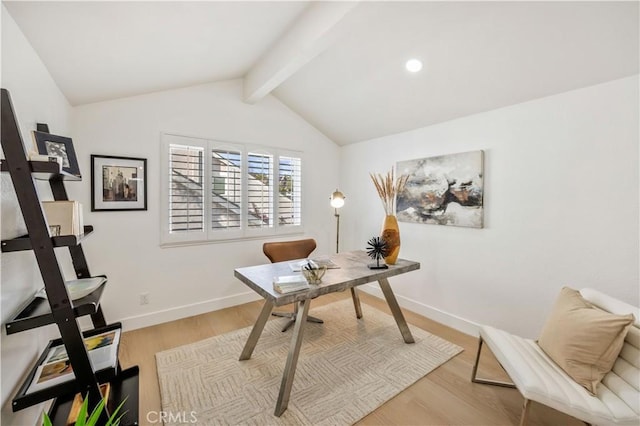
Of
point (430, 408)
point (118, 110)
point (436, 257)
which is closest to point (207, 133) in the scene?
point (118, 110)

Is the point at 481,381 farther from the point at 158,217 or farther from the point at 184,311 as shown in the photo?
the point at 158,217

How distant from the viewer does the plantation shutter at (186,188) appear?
3.00 meters

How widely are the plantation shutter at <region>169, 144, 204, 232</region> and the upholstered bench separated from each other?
3.09 meters

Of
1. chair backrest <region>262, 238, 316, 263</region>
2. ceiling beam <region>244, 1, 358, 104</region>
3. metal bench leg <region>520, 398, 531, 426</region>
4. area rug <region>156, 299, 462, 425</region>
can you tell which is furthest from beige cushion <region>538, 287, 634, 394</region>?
chair backrest <region>262, 238, 316, 263</region>

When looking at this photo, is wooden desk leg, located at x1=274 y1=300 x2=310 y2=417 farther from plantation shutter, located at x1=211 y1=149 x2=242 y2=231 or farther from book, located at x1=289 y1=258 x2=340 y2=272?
plantation shutter, located at x1=211 y1=149 x2=242 y2=231

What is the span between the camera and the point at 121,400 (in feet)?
4.78

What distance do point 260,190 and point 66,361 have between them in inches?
98.8

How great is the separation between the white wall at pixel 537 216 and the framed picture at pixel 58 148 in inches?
124

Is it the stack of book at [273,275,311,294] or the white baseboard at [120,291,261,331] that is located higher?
the stack of book at [273,275,311,294]

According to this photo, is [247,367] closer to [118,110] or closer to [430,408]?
[430,408]

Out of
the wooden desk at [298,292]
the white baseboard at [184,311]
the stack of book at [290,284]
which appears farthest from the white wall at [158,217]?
the stack of book at [290,284]

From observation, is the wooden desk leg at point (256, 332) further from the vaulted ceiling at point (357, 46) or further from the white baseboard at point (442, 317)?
the vaulted ceiling at point (357, 46)

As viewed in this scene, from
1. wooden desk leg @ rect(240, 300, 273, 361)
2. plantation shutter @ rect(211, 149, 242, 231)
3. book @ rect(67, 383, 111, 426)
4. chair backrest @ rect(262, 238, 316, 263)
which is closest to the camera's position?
book @ rect(67, 383, 111, 426)

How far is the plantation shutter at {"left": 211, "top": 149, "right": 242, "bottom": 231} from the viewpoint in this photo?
325cm
